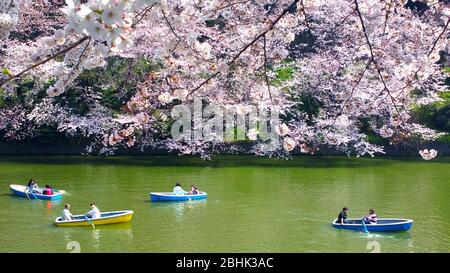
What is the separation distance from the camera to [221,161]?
26734 mm

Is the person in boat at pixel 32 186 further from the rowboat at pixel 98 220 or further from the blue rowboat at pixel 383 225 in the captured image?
the blue rowboat at pixel 383 225

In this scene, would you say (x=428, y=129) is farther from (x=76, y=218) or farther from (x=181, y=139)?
(x=76, y=218)

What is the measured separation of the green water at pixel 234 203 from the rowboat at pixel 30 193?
228 millimetres

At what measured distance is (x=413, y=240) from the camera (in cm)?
1465

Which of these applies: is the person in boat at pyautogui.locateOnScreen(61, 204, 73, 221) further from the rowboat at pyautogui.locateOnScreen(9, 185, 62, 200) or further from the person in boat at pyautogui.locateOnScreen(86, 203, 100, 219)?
the rowboat at pyautogui.locateOnScreen(9, 185, 62, 200)

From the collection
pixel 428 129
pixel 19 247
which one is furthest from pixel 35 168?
pixel 428 129

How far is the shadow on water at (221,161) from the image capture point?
84.5ft

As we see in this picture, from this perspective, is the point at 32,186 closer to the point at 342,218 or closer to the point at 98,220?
the point at 98,220

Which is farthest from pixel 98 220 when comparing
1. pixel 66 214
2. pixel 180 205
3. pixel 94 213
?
pixel 180 205

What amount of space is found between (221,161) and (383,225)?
40.4ft

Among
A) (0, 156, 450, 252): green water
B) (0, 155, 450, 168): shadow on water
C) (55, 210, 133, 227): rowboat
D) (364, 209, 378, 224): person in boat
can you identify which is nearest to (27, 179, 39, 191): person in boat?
(0, 156, 450, 252): green water

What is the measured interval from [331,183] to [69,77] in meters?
18.3

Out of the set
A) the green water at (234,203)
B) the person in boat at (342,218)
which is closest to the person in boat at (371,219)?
the green water at (234,203)

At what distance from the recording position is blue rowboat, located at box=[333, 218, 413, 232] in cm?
1510
